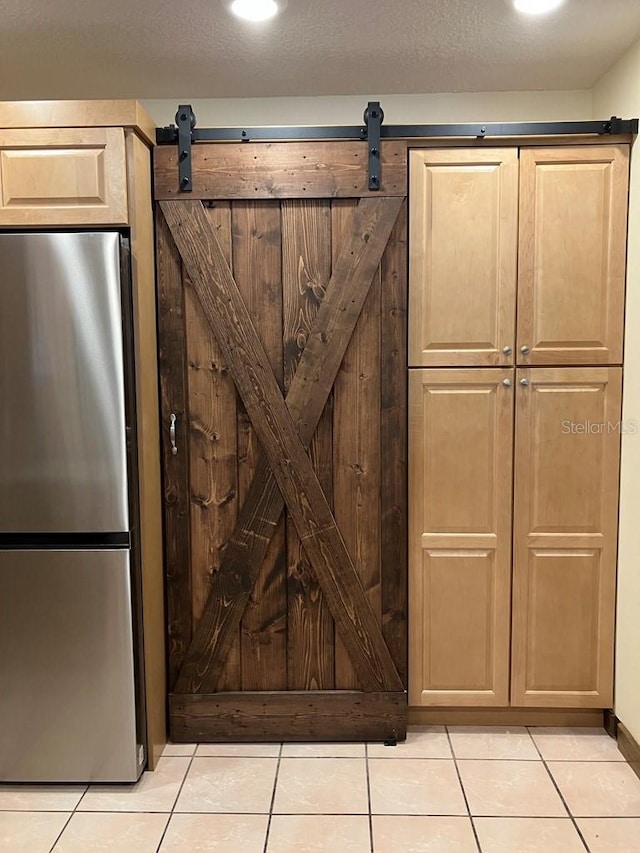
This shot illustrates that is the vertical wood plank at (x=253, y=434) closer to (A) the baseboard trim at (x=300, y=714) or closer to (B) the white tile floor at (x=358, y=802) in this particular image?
(A) the baseboard trim at (x=300, y=714)

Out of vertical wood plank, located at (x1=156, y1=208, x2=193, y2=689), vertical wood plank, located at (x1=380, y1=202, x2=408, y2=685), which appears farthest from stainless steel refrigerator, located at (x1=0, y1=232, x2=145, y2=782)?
vertical wood plank, located at (x1=380, y1=202, x2=408, y2=685)

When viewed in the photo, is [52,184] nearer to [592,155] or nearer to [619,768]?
[592,155]

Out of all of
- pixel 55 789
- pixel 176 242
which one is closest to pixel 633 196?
pixel 176 242

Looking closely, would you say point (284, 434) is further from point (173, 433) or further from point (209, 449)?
point (173, 433)

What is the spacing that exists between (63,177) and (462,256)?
135 centimetres

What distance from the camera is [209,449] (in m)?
2.48

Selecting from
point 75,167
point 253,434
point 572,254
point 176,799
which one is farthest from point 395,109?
point 176,799

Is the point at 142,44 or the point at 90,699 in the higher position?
the point at 142,44

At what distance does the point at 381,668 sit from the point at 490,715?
0.48 m

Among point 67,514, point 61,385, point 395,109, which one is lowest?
point 67,514

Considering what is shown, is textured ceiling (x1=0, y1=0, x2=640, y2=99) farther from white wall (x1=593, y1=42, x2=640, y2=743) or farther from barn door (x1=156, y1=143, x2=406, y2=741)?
barn door (x1=156, y1=143, x2=406, y2=741)

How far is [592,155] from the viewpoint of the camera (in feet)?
7.85

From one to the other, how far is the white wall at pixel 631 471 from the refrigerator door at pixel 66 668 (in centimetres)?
171

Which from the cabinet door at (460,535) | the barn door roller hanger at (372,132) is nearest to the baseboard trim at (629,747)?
the cabinet door at (460,535)
